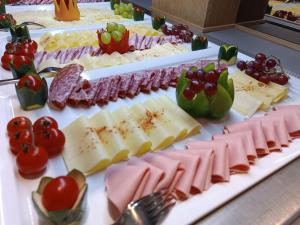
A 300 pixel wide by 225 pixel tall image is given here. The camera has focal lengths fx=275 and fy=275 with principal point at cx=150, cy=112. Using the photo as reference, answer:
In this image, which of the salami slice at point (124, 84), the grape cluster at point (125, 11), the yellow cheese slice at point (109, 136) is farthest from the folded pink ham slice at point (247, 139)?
the grape cluster at point (125, 11)

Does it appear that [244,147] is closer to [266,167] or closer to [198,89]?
[266,167]

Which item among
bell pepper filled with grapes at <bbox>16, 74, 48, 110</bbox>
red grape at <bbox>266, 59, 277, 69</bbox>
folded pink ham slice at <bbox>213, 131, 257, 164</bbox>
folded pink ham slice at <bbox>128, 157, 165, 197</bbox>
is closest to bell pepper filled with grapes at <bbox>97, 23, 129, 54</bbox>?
bell pepper filled with grapes at <bbox>16, 74, 48, 110</bbox>

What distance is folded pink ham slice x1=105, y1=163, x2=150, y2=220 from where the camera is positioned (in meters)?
0.73

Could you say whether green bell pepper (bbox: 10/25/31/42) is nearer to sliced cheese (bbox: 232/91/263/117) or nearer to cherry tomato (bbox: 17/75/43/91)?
cherry tomato (bbox: 17/75/43/91)

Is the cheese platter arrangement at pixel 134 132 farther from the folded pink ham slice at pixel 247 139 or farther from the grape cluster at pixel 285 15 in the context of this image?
the grape cluster at pixel 285 15

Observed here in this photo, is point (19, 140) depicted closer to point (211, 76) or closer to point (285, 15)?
point (211, 76)

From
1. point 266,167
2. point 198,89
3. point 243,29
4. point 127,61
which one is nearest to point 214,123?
point 198,89

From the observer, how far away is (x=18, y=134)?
2.91 feet

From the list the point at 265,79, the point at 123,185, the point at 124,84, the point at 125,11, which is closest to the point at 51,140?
the point at 123,185

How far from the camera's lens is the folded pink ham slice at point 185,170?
782 millimetres

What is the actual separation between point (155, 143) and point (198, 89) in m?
0.28

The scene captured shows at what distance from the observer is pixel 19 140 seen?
34.7 inches

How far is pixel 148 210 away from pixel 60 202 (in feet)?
0.70

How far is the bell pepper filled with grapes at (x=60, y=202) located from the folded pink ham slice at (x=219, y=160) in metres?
0.40
